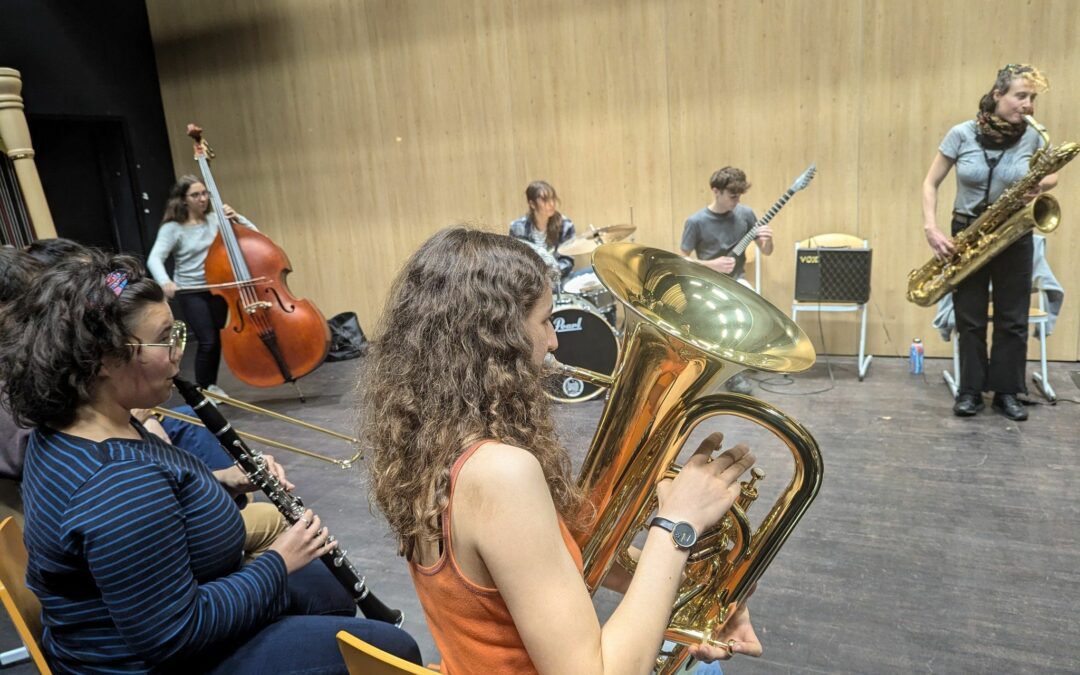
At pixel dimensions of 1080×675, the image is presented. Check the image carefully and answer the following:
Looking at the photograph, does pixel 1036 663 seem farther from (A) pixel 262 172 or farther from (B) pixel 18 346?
(A) pixel 262 172

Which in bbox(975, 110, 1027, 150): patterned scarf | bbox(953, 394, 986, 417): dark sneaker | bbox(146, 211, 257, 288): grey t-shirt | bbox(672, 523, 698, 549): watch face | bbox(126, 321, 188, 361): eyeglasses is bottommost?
bbox(953, 394, 986, 417): dark sneaker

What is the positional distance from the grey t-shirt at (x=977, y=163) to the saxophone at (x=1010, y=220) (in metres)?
0.06

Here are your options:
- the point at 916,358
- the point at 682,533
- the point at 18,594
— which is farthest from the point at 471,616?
the point at 916,358

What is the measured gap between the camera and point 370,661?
964mm

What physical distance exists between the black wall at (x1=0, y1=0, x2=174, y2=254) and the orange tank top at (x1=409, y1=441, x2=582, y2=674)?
20.5ft

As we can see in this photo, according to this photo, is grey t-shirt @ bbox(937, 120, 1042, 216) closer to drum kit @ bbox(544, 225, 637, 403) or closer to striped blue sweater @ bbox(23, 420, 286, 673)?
drum kit @ bbox(544, 225, 637, 403)

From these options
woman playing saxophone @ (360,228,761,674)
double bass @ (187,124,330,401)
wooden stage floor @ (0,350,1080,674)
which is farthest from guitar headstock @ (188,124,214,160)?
woman playing saxophone @ (360,228,761,674)

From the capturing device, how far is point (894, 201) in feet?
15.3

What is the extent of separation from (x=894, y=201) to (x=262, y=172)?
18.3 feet

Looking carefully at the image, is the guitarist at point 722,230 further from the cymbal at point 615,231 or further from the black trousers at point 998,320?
the black trousers at point 998,320

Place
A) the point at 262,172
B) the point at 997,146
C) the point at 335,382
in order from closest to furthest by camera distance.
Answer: the point at 997,146
the point at 335,382
the point at 262,172

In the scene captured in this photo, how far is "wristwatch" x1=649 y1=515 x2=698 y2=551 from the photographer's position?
3.28ft

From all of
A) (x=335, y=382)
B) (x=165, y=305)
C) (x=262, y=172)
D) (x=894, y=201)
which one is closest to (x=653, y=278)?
(x=165, y=305)

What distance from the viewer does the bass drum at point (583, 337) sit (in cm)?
432
